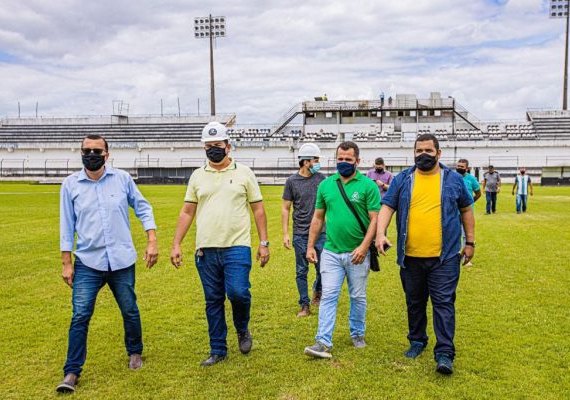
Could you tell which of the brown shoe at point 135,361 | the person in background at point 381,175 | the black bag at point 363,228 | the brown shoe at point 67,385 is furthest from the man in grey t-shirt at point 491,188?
the brown shoe at point 67,385

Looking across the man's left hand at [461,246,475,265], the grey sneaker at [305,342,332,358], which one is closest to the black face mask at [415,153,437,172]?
the man's left hand at [461,246,475,265]

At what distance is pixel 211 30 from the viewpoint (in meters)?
73.8

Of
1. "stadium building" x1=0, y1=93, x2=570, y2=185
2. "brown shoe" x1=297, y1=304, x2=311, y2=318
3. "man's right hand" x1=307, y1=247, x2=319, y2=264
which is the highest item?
"stadium building" x1=0, y1=93, x2=570, y2=185

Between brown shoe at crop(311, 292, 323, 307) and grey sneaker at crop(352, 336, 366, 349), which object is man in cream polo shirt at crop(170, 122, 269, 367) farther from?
brown shoe at crop(311, 292, 323, 307)

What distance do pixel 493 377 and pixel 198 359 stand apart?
2624 millimetres

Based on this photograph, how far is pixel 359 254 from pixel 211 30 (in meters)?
72.1

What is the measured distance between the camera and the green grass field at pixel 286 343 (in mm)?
4859

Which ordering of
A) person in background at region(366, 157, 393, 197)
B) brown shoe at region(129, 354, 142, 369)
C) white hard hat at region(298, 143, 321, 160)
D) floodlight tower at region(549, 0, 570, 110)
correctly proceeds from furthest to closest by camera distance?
floodlight tower at region(549, 0, 570, 110) → person in background at region(366, 157, 393, 197) → white hard hat at region(298, 143, 321, 160) → brown shoe at region(129, 354, 142, 369)

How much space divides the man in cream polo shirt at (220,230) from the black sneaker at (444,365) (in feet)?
5.83

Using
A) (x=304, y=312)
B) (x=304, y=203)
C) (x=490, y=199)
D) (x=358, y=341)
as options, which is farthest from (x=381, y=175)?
(x=490, y=199)

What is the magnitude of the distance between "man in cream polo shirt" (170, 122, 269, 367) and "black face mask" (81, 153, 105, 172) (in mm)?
865

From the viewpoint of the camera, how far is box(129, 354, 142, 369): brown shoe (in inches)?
212

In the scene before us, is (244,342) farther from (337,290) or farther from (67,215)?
(67,215)

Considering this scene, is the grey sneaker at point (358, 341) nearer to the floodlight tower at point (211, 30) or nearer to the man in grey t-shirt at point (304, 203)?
the man in grey t-shirt at point (304, 203)
